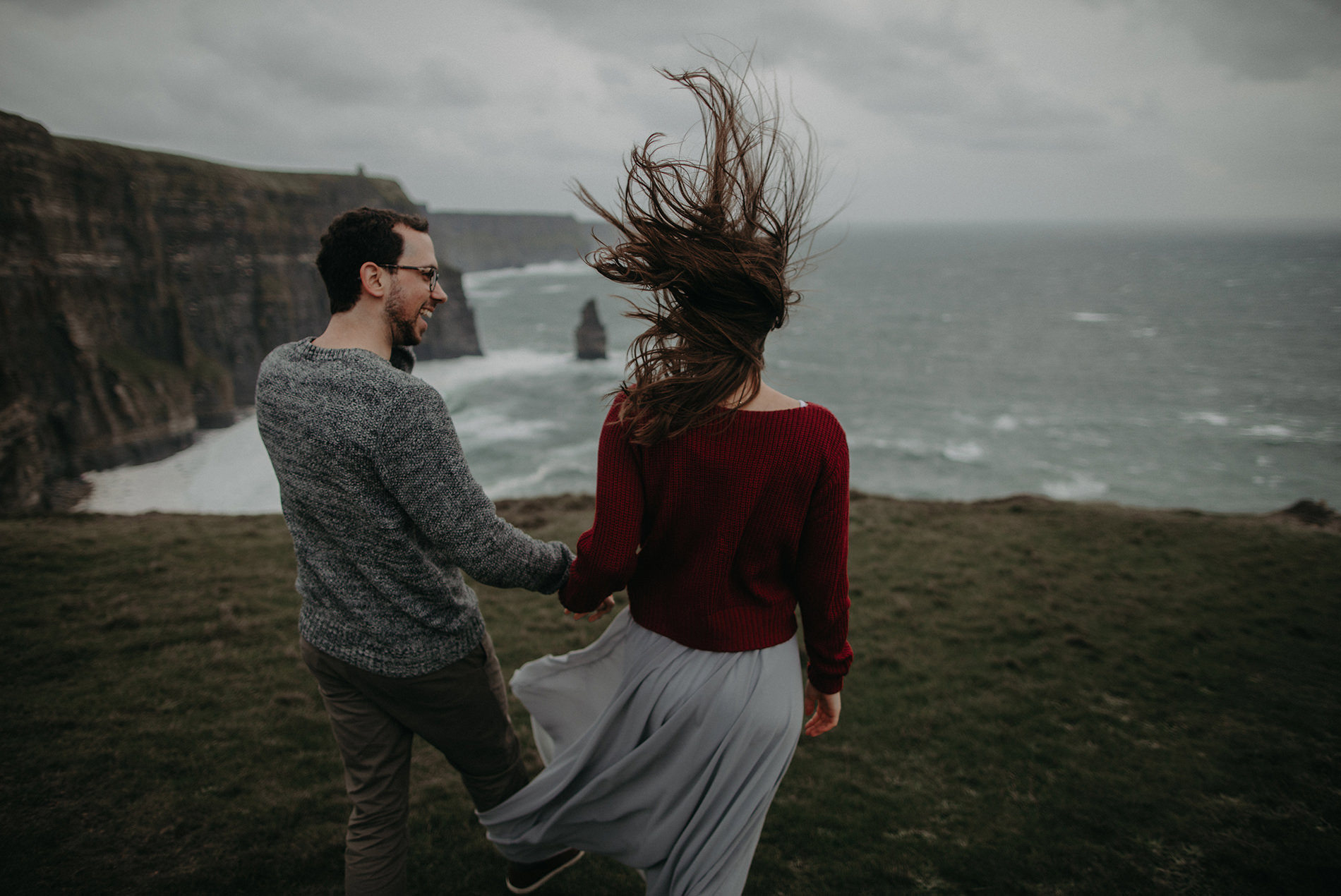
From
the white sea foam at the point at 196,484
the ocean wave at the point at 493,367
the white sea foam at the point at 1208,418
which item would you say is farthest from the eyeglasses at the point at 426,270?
the white sea foam at the point at 1208,418

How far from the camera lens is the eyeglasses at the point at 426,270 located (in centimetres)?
216

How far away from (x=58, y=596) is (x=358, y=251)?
7.27 metres

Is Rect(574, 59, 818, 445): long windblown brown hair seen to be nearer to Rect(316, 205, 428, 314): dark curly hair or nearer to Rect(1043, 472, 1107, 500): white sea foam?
Rect(316, 205, 428, 314): dark curly hair

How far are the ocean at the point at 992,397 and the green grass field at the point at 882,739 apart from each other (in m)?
3.24

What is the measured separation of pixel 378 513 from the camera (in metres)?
2.04

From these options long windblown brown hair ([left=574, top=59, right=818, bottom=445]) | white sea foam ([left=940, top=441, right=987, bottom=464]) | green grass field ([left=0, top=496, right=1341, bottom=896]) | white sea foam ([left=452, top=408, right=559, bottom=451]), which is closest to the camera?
long windblown brown hair ([left=574, top=59, right=818, bottom=445])

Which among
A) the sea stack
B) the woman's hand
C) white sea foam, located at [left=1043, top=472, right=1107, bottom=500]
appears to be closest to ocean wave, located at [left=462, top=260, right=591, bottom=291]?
the sea stack

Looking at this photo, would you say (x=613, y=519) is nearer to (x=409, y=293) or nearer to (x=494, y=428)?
(x=409, y=293)

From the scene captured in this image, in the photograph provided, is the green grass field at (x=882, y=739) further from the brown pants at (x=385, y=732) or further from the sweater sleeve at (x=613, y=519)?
the sweater sleeve at (x=613, y=519)

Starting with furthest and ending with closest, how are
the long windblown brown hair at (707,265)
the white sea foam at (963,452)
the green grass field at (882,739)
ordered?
the white sea foam at (963,452)
the green grass field at (882,739)
the long windblown brown hair at (707,265)

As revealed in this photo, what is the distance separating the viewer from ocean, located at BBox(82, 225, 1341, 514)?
115 ft

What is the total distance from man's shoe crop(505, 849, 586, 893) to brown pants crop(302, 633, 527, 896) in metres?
0.75

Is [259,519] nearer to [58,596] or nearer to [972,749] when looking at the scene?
[58,596]

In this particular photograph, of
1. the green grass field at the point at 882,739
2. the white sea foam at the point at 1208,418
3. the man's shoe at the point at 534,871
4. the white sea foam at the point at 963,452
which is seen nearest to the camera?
the man's shoe at the point at 534,871
